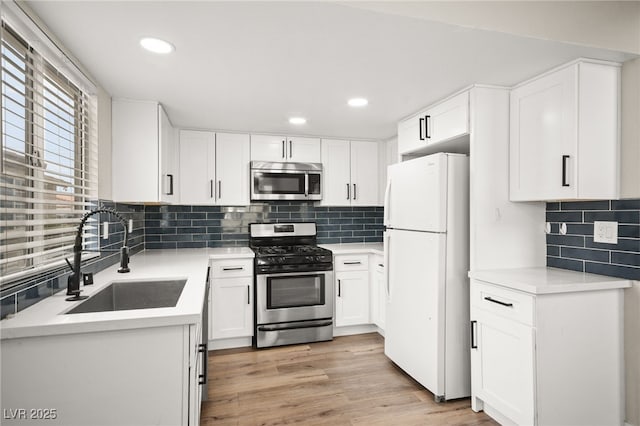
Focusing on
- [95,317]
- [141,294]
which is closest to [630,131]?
[95,317]

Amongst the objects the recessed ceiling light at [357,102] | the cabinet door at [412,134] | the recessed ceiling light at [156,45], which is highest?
the recessed ceiling light at [357,102]

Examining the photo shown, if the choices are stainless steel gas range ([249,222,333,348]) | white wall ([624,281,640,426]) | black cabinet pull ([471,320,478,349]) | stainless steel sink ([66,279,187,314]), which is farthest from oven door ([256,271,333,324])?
white wall ([624,281,640,426])

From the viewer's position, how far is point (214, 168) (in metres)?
3.61

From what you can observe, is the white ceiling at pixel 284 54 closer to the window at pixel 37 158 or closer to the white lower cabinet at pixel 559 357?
the window at pixel 37 158

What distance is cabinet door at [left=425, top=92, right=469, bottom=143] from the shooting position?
7.80 ft

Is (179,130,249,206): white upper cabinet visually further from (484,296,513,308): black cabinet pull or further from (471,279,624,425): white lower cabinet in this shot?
(471,279,624,425): white lower cabinet

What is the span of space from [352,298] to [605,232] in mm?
2183

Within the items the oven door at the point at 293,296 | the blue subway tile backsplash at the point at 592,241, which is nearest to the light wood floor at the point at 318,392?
the oven door at the point at 293,296

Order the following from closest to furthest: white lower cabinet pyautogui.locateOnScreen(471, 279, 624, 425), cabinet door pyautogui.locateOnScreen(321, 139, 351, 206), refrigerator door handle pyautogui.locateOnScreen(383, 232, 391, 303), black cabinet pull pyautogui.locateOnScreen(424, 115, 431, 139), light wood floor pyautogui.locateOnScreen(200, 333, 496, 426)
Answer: white lower cabinet pyautogui.locateOnScreen(471, 279, 624, 425) < light wood floor pyautogui.locateOnScreen(200, 333, 496, 426) < black cabinet pull pyautogui.locateOnScreen(424, 115, 431, 139) < refrigerator door handle pyautogui.locateOnScreen(383, 232, 391, 303) < cabinet door pyautogui.locateOnScreen(321, 139, 351, 206)

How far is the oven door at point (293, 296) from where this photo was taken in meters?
3.33

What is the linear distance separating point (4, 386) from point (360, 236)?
356 centimetres

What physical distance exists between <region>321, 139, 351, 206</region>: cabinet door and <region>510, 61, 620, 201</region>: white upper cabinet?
2.13 m

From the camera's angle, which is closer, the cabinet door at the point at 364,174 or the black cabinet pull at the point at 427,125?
the black cabinet pull at the point at 427,125

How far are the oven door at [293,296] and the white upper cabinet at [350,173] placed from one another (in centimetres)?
92
